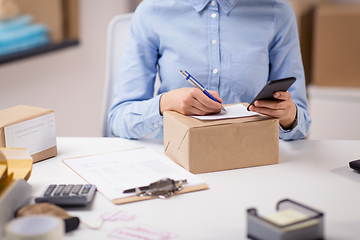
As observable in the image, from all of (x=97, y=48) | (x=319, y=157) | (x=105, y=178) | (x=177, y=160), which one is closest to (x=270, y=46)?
(x=319, y=157)

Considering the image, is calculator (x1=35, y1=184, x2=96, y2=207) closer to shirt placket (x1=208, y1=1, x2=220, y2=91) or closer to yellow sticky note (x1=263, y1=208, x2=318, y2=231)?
yellow sticky note (x1=263, y1=208, x2=318, y2=231)

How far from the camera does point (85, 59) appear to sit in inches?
93.0

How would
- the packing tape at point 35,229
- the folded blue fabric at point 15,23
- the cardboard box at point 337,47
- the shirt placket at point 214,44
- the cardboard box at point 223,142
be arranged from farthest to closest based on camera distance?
the cardboard box at point 337,47 → the folded blue fabric at point 15,23 → the shirt placket at point 214,44 → the cardboard box at point 223,142 → the packing tape at point 35,229

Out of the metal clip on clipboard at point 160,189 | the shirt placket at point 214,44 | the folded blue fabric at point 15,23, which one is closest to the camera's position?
the metal clip on clipboard at point 160,189

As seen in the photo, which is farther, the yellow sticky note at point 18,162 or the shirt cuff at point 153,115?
the shirt cuff at point 153,115

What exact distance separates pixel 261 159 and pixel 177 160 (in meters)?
0.19

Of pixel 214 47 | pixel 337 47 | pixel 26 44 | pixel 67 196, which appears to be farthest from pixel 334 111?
pixel 67 196

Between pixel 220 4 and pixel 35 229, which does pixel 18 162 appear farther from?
pixel 220 4

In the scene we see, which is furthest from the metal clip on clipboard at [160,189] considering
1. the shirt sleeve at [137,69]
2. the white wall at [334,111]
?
the white wall at [334,111]

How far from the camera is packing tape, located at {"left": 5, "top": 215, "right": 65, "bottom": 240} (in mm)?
493

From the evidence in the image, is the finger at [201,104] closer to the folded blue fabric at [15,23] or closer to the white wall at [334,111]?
the folded blue fabric at [15,23]

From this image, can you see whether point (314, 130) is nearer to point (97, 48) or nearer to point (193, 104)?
point (97, 48)

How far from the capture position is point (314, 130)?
231 cm

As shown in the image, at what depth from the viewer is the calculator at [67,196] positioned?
0.72 meters
